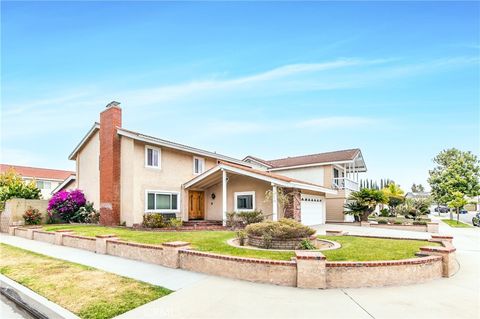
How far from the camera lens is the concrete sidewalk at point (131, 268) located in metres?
7.88

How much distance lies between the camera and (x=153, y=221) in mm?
17766

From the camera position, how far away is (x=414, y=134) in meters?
23.4

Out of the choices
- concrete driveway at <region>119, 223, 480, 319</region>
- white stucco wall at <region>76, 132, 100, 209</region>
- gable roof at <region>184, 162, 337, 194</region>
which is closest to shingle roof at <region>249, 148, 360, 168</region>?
gable roof at <region>184, 162, 337, 194</region>

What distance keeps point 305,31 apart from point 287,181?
26.9 ft

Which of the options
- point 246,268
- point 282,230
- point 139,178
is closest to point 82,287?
point 246,268

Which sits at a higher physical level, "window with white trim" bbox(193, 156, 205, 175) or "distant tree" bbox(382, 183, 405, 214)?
"window with white trim" bbox(193, 156, 205, 175)

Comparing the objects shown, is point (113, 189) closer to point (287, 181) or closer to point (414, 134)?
point (287, 181)

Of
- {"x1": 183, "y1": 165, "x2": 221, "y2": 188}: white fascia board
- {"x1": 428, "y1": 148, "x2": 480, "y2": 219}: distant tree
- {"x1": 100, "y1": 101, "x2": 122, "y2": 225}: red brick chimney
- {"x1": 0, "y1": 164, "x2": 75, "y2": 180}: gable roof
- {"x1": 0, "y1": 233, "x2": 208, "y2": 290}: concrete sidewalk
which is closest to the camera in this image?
{"x1": 0, "y1": 233, "x2": 208, "y2": 290}: concrete sidewalk

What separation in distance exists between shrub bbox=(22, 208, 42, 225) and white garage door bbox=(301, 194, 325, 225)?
1790 centimetres

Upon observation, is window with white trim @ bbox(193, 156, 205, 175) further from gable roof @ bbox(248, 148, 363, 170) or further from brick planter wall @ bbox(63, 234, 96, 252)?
brick planter wall @ bbox(63, 234, 96, 252)

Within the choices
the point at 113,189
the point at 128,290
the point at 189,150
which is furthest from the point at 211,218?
the point at 128,290

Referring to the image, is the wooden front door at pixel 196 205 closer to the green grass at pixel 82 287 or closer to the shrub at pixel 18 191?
the shrub at pixel 18 191

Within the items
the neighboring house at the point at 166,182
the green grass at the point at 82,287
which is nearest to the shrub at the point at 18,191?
the neighboring house at the point at 166,182

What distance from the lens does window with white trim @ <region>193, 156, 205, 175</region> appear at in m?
23.0
